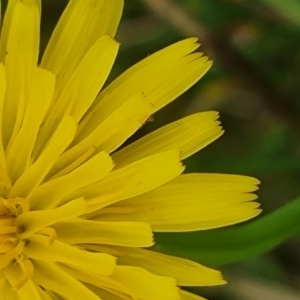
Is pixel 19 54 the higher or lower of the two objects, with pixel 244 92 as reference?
lower

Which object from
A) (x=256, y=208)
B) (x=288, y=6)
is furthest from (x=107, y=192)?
(x=288, y=6)

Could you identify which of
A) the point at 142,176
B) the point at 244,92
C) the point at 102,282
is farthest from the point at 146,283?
the point at 244,92

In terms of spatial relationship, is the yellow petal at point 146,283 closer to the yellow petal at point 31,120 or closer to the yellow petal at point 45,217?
the yellow petal at point 45,217

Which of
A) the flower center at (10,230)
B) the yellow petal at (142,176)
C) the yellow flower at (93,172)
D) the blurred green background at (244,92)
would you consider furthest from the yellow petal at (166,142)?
the blurred green background at (244,92)

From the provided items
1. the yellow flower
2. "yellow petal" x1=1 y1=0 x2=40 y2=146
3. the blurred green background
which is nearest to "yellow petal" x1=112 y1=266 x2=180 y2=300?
the yellow flower

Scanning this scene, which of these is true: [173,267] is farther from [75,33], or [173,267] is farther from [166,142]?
[75,33]
